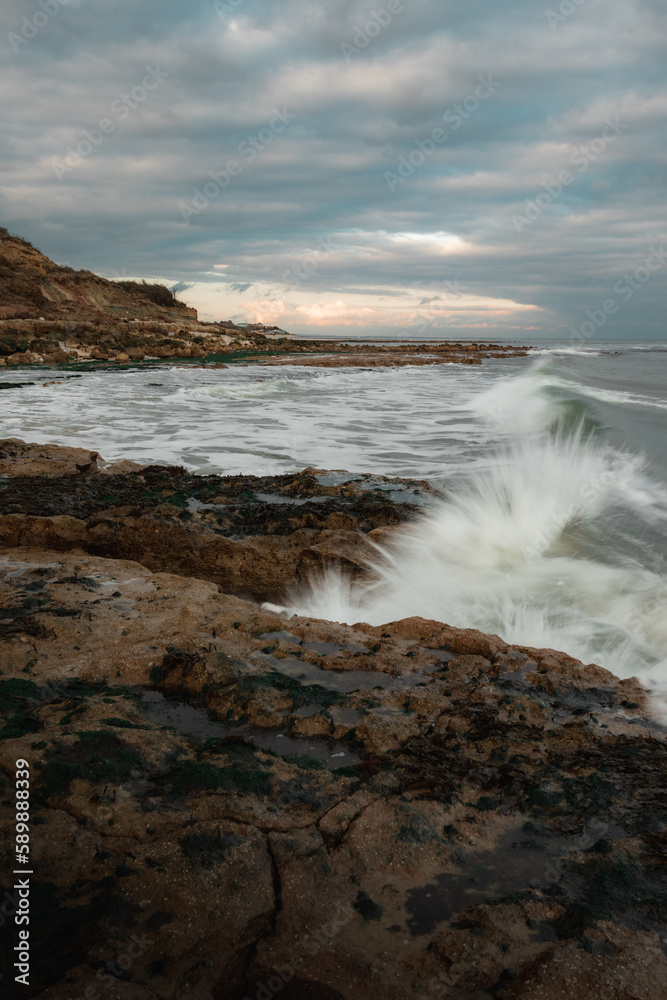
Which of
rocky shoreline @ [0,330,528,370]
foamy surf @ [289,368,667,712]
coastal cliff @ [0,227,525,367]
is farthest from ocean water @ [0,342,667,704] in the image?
coastal cliff @ [0,227,525,367]

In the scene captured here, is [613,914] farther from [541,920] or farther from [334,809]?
[334,809]

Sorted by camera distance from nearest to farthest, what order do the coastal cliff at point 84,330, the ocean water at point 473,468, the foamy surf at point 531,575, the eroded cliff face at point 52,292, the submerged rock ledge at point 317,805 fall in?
1. the submerged rock ledge at point 317,805
2. the foamy surf at point 531,575
3. the ocean water at point 473,468
4. the coastal cliff at point 84,330
5. the eroded cliff face at point 52,292

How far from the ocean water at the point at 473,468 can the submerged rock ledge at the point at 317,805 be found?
936mm

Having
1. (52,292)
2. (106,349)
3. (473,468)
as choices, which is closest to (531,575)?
(473,468)

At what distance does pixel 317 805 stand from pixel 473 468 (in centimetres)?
679

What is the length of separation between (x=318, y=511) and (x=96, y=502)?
195cm

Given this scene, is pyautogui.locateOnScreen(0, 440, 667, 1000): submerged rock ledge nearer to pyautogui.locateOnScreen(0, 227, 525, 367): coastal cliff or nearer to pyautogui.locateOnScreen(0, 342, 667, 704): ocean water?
pyautogui.locateOnScreen(0, 342, 667, 704): ocean water

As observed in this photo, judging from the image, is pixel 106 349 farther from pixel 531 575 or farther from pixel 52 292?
pixel 531 575

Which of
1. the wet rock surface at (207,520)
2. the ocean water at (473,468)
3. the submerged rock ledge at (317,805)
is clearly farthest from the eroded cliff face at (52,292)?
the submerged rock ledge at (317,805)

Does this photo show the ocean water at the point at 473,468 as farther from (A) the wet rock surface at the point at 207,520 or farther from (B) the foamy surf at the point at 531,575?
(A) the wet rock surface at the point at 207,520

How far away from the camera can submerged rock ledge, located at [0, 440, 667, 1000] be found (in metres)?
1.36

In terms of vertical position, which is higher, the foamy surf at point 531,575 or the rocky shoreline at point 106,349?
the rocky shoreline at point 106,349

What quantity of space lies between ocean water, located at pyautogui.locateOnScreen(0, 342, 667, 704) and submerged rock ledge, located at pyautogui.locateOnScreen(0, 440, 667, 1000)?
94 cm

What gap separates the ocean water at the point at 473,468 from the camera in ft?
13.4
